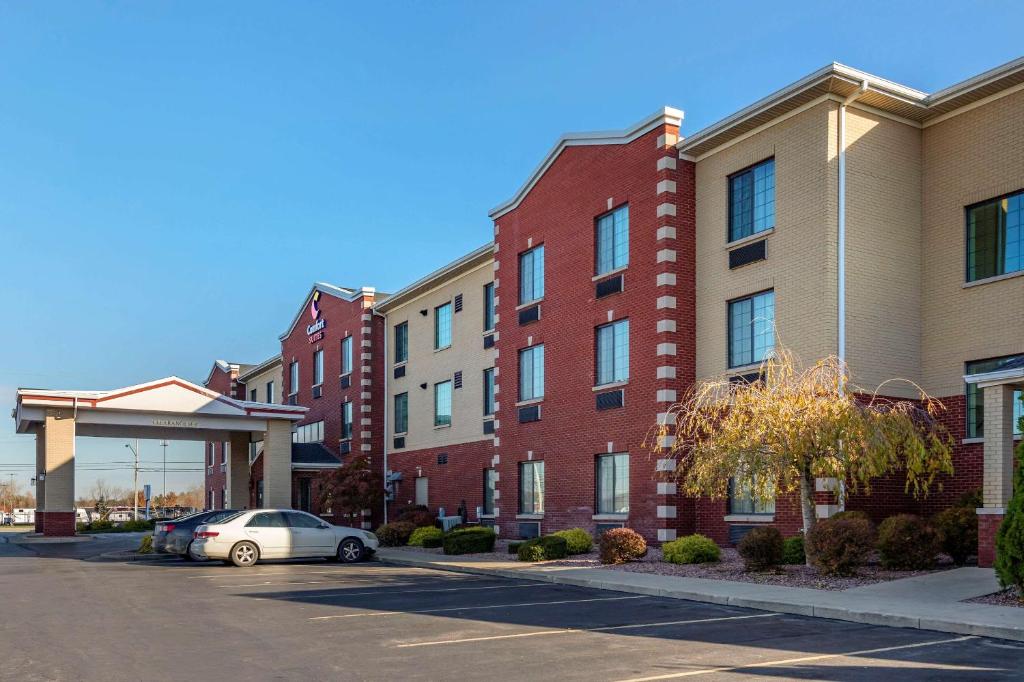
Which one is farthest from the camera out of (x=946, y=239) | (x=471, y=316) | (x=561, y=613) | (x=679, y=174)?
(x=471, y=316)

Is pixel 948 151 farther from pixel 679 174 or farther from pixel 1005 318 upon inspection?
pixel 679 174

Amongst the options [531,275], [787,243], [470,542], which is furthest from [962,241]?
[470,542]

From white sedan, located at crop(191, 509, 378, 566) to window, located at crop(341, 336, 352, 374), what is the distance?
20.3 meters

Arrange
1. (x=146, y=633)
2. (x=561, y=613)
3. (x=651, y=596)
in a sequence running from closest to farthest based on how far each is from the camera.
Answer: (x=146, y=633) → (x=561, y=613) → (x=651, y=596)

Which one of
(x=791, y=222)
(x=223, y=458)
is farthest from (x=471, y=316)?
(x=223, y=458)

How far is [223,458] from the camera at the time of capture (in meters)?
64.9

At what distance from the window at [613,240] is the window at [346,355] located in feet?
68.6

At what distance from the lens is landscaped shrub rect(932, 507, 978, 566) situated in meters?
19.6

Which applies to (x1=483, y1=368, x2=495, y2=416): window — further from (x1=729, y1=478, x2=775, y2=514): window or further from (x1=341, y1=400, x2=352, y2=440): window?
(x1=729, y1=478, x2=775, y2=514): window

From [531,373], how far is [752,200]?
383 inches

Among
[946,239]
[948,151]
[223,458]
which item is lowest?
[223,458]

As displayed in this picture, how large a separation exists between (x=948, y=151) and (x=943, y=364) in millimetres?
4785

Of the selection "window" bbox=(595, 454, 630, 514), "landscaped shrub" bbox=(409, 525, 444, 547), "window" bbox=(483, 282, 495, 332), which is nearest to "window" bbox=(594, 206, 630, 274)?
"window" bbox=(595, 454, 630, 514)

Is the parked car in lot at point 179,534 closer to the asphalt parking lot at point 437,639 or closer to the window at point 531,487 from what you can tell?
the window at point 531,487
